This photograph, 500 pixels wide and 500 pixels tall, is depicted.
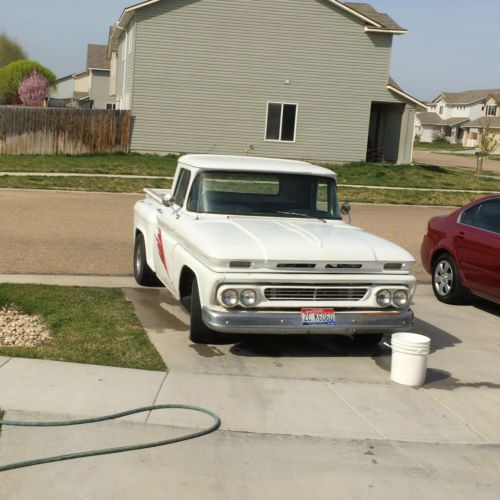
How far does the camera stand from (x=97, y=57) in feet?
216

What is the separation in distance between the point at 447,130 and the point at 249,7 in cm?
7790

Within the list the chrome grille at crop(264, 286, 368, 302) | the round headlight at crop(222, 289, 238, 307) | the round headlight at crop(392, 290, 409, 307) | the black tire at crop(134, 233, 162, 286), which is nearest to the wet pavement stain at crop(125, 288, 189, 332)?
the black tire at crop(134, 233, 162, 286)

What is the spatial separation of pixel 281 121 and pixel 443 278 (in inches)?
855

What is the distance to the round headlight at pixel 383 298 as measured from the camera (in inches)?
300

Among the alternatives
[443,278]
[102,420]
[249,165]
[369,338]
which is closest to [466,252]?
[443,278]

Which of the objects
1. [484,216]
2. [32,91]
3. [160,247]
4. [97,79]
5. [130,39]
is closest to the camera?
[160,247]

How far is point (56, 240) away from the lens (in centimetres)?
1338

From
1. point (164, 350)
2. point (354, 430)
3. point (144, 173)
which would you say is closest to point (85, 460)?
point (354, 430)

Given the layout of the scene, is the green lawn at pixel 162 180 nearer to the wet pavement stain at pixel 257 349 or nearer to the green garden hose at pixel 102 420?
the wet pavement stain at pixel 257 349

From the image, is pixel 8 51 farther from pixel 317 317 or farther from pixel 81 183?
pixel 317 317

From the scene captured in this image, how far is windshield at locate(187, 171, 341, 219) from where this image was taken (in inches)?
344

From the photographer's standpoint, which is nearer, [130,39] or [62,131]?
[62,131]

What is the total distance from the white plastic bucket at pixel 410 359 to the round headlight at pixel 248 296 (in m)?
1.26

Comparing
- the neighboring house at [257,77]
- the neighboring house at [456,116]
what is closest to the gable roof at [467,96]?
the neighboring house at [456,116]
